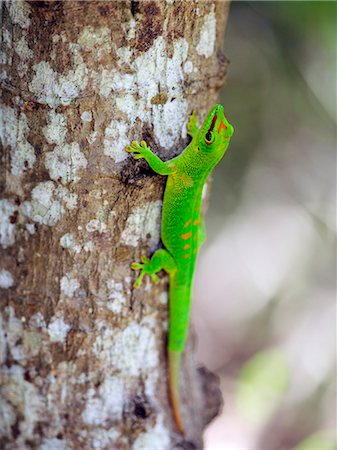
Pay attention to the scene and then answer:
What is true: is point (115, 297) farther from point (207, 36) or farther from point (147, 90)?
point (207, 36)

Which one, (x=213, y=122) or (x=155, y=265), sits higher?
(x=213, y=122)

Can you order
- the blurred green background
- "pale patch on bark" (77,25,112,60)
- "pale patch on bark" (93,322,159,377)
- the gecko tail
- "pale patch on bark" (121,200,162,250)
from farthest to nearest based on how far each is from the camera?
1. the blurred green background
2. the gecko tail
3. "pale patch on bark" (93,322,159,377)
4. "pale patch on bark" (121,200,162,250)
5. "pale patch on bark" (77,25,112,60)

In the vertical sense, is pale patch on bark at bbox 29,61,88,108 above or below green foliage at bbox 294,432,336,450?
above

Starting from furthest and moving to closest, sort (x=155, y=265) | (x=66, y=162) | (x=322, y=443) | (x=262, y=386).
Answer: (x=262, y=386) → (x=322, y=443) → (x=155, y=265) → (x=66, y=162)

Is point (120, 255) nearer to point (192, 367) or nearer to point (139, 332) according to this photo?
point (139, 332)

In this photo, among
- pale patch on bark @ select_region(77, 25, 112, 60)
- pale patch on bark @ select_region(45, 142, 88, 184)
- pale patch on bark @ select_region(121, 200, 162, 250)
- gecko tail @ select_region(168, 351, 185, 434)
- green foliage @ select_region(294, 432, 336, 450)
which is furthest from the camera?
green foliage @ select_region(294, 432, 336, 450)

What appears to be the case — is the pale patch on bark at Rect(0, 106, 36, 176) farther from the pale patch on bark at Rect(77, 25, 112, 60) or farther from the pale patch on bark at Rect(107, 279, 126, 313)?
the pale patch on bark at Rect(107, 279, 126, 313)

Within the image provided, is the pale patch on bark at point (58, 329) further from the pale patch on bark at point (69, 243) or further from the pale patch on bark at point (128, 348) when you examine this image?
the pale patch on bark at point (69, 243)

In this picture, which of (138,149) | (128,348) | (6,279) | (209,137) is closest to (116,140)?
(138,149)

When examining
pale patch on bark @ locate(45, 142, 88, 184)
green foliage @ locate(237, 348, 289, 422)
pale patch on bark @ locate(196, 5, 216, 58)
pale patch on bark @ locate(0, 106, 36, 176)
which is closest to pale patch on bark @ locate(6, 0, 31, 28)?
pale patch on bark @ locate(0, 106, 36, 176)
